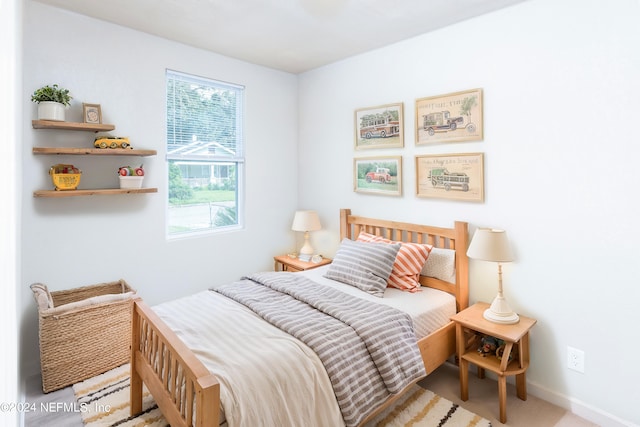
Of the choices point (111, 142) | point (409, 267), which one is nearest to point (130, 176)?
point (111, 142)

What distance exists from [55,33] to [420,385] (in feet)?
11.8

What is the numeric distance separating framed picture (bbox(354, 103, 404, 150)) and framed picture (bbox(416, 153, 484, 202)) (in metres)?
0.33

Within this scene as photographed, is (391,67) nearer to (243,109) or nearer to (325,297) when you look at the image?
(243,109)

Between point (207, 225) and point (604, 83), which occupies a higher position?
point (604, 83)

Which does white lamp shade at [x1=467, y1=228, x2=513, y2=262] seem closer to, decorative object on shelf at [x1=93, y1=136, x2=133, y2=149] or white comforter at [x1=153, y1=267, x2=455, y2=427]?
white comforter at [x1=153, y1=267, x2=455, y2=427]

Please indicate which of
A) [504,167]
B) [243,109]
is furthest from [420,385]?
[243,109]

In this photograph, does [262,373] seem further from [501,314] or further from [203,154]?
[203,154]

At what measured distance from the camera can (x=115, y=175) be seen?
284 centimetres

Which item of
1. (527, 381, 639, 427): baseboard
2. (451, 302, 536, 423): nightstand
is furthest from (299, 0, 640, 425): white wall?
(451, 302, 536, 423): nightstand

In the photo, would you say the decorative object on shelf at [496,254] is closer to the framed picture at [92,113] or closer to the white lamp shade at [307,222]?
the white lamp shade at [307,222]

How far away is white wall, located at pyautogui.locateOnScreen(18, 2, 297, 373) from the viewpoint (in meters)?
2.51

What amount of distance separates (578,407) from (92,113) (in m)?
3.85

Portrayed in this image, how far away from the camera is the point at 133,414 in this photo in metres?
2.08

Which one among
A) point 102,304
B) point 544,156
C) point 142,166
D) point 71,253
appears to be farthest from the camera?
point 142,166
